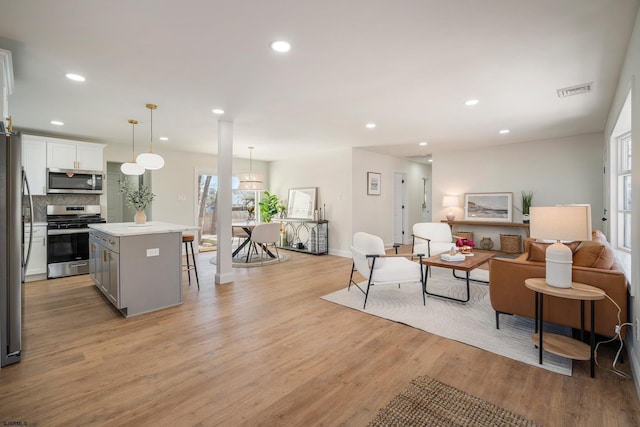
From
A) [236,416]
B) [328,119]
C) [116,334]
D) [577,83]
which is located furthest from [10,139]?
[577,83]

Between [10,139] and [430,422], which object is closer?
[430,422]

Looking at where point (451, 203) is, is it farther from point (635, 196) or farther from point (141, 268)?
point (141, 268)

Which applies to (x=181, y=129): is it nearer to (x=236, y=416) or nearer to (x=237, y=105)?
(x=237, y=105)

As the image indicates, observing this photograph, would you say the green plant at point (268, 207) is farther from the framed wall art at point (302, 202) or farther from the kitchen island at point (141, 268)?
the kitchen island at point (141, 268)

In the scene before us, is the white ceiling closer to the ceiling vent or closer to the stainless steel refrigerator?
the ceiling vent

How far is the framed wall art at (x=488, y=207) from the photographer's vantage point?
6.43m

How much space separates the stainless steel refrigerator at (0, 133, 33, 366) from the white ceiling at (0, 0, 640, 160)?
89 centimetres

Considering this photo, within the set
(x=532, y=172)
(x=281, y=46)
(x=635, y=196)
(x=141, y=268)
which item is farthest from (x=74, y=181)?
(x=532, y=172)

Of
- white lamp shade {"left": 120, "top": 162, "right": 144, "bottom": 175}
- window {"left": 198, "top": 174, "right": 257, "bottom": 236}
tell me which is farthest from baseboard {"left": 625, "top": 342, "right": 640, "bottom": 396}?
window {"left": 198, "top": 174, "right": 257, "bottom": 236}

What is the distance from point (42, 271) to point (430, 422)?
19.4ft

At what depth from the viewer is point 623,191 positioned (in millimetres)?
3879

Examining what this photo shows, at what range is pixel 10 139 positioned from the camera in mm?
2287

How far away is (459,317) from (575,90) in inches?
111

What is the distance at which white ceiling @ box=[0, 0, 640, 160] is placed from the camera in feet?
6.55
